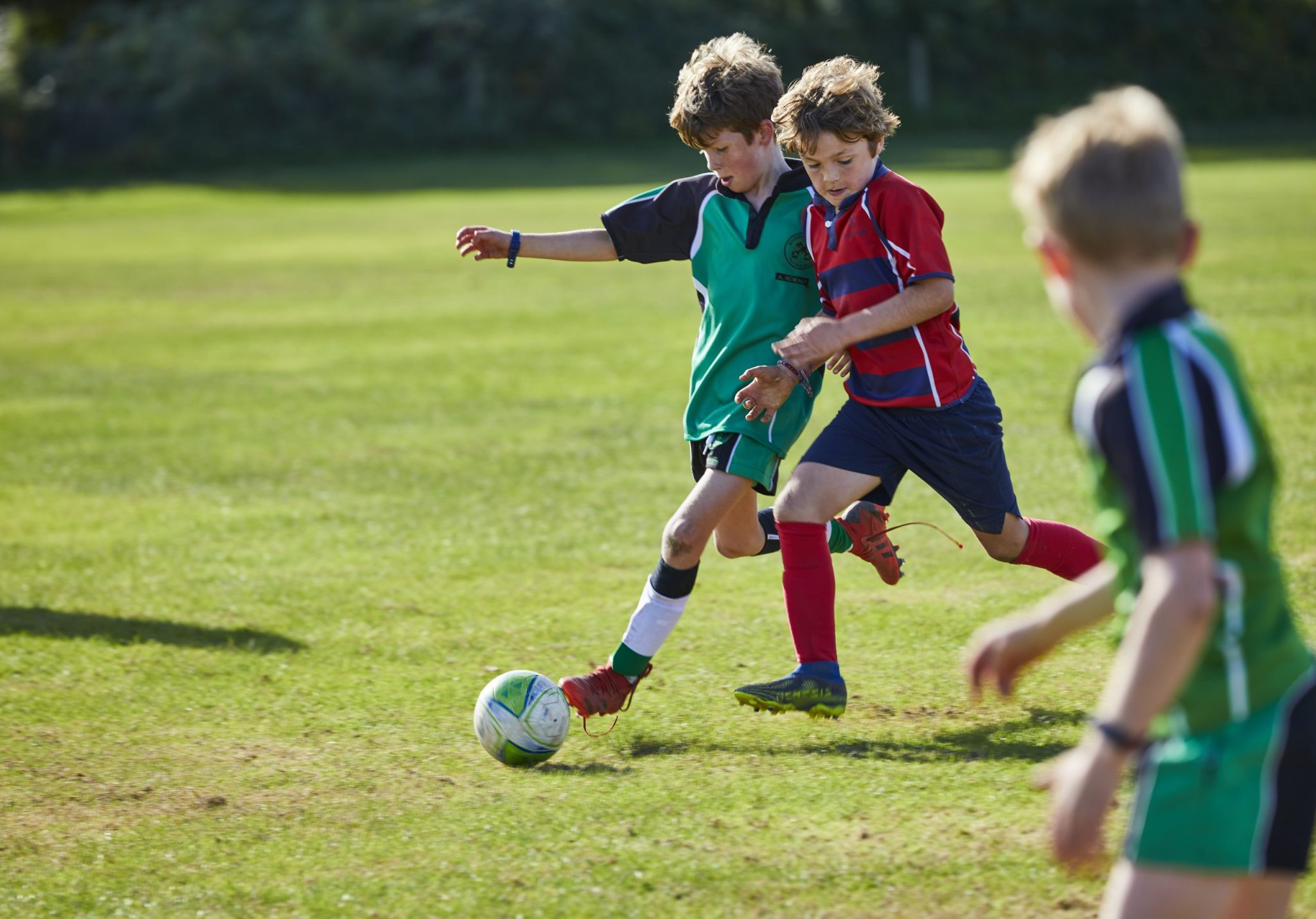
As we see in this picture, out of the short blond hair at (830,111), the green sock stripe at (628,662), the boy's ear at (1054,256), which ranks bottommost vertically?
the green sock stripe at (628,662)

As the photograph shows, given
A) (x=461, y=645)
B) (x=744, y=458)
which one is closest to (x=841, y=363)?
(x=744, y=458)

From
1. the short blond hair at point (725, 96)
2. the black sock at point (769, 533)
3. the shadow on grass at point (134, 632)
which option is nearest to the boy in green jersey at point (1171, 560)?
the short blond hair at point (725, 96)

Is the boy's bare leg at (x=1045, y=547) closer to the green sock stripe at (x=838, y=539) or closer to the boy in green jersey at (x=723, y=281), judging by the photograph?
the green sock stripe at (x=838, y=539)

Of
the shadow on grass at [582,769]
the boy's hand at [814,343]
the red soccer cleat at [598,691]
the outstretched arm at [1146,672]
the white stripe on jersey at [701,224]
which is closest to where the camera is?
Answer: the outstretched arm at [1146,672]

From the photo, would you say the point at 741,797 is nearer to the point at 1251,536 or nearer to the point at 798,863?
the point at 798,863

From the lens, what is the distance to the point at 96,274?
2094 cm

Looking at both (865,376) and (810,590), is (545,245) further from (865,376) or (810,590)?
(810,590)

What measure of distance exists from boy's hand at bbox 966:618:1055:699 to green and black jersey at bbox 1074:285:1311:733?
0.22 meters

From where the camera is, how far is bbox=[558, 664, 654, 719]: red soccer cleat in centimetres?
455

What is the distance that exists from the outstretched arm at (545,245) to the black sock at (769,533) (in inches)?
44.4

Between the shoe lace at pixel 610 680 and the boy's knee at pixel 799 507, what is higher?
the boy's knee at pixel 799 507

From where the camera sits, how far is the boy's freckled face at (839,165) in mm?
4379

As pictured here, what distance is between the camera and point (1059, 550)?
502 centimetres

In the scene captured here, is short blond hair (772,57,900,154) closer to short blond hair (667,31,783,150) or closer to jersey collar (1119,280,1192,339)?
short blond hair (667,31,783,150)
